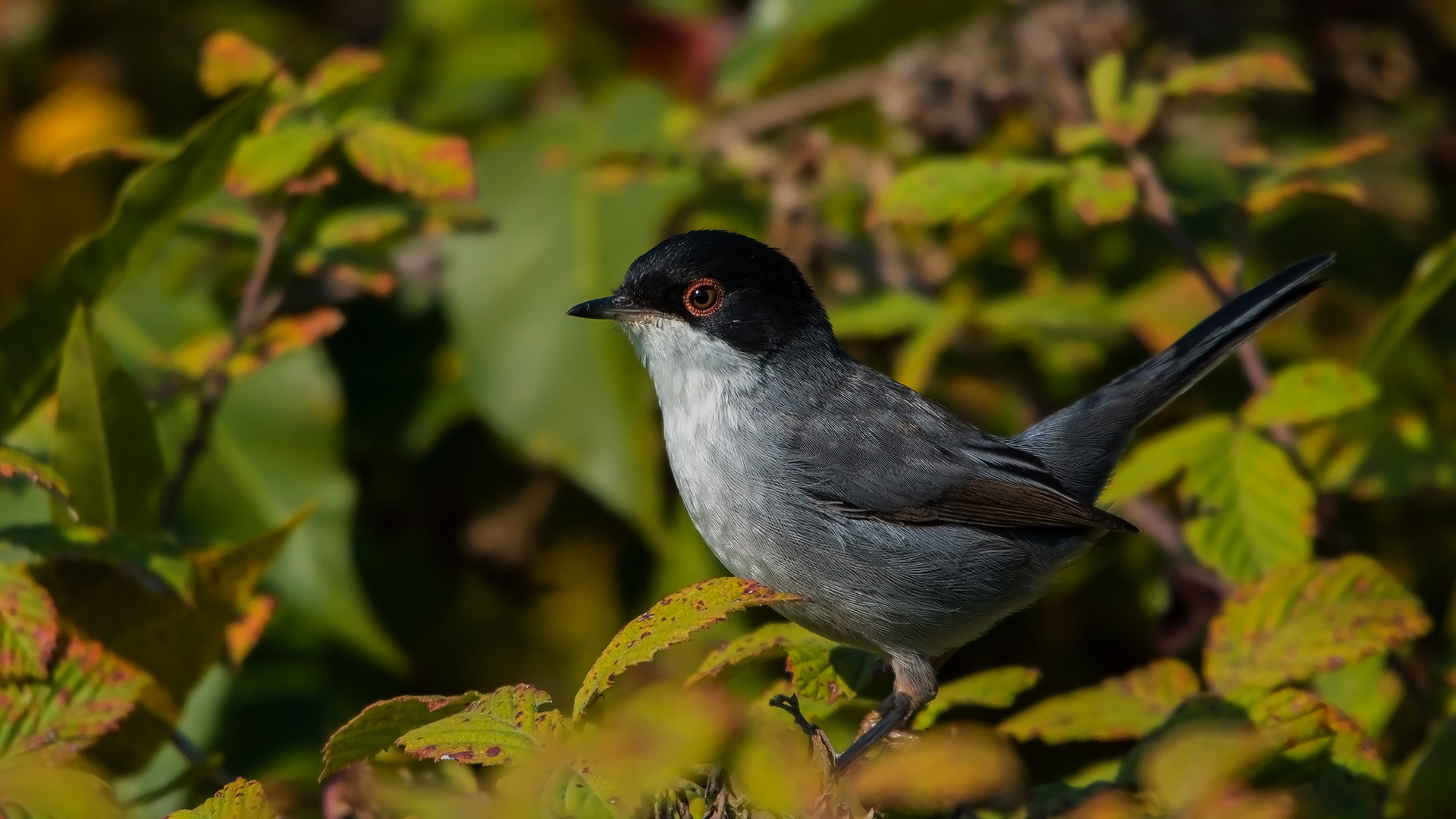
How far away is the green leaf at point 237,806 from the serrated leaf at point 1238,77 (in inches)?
100

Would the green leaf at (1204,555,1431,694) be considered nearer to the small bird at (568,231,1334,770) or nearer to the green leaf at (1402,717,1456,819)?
the green leaf at (1402,717,1456,819)

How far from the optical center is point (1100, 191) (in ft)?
9.78

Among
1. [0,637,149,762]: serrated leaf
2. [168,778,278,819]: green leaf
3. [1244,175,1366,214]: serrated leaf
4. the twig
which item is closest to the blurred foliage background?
[1244,175,1366,214]: serrated leaf

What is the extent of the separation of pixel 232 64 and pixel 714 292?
4.09 feet

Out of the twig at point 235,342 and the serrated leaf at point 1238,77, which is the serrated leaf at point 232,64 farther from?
the serrated leaf at point 1238,77

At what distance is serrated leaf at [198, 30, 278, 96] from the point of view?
10.0ft

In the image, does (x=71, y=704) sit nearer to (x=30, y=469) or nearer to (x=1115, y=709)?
(x=30, y=469)

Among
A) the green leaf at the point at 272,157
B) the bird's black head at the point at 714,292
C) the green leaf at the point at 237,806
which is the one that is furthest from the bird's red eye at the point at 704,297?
the green leaf at the point at 237,806

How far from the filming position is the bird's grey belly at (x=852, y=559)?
106 inches

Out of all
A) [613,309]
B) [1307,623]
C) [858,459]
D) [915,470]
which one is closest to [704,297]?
[613,309]

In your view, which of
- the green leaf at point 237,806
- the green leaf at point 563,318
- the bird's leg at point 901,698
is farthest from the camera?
the green leaf at point 563,318

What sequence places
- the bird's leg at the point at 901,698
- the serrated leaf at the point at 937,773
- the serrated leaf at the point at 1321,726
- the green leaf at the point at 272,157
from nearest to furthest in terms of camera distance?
the serrated leaf at the point at 937,773 → the serrated leaf at the point at 1321,726 → the bird's leg at the point at 901,698 → the green leaf at the point at 272,157

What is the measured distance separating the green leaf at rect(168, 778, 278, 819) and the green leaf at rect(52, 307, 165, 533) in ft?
3.02

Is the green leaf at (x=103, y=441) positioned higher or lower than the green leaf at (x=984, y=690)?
higher
